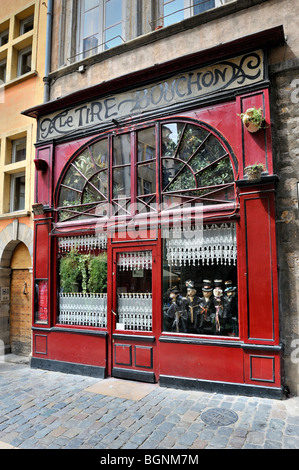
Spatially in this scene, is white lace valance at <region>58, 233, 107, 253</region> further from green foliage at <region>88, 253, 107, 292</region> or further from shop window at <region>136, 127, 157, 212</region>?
shop window at <region>136, 127, 157, 212</region>

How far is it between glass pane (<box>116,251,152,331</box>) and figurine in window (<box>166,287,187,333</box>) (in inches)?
15.3

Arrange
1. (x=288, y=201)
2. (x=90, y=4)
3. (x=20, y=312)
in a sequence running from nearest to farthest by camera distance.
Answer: (x=288, y=201) < (x=90, y=4) < (x=20, y=312)

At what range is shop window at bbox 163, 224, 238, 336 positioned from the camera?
5.56m

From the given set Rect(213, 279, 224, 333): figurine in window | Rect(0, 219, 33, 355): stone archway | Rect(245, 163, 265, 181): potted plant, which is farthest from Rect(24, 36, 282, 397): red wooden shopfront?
Rect(0, 219, 33, 355): stone archway

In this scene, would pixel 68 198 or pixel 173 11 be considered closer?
pixel 173 11

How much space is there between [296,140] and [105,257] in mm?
3957

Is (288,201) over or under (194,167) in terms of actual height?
under

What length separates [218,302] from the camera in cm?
562

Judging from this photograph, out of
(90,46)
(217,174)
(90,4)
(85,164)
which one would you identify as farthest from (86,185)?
(90,4)

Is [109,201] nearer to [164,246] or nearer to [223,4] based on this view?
[164,246]

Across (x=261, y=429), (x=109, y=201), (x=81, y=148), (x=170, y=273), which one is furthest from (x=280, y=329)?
(x=81, y=148)

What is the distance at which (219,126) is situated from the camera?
5.86m

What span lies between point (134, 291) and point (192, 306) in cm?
116

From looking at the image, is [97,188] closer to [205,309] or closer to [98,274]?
[98,274]
